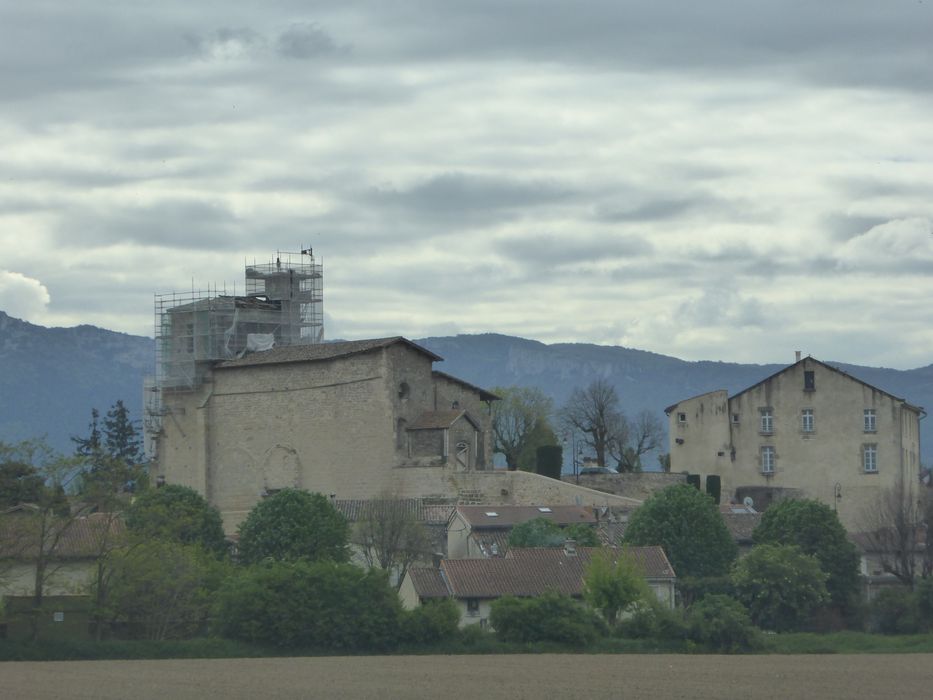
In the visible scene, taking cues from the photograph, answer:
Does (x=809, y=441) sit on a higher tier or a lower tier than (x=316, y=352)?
lower

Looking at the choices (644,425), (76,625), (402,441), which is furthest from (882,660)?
(644,425)

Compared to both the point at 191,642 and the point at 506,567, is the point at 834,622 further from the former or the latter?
the point at 191,642

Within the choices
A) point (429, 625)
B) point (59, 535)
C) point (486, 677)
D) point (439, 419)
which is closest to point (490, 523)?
point (439, 419)

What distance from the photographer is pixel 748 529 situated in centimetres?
7488

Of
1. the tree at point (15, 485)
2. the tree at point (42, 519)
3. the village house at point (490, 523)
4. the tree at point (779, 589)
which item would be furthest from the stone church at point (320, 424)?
the tree at point (42, 519)

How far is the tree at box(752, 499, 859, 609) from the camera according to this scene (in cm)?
6538

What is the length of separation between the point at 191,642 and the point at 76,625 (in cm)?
539

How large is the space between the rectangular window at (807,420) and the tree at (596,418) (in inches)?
735

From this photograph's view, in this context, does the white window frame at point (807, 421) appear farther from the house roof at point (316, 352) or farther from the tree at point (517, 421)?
the tree at point (517, 421)

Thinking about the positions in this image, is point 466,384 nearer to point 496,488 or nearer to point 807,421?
point 496,488

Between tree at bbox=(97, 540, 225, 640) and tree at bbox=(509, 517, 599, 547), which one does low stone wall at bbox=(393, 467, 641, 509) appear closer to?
tree at bbox=(509, 517, 599, 547)

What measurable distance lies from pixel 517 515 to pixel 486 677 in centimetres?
3000

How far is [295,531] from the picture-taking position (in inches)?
2564

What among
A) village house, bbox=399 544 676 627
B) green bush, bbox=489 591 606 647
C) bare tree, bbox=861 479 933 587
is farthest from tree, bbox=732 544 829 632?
green bush, bbox=489 591 606 647
